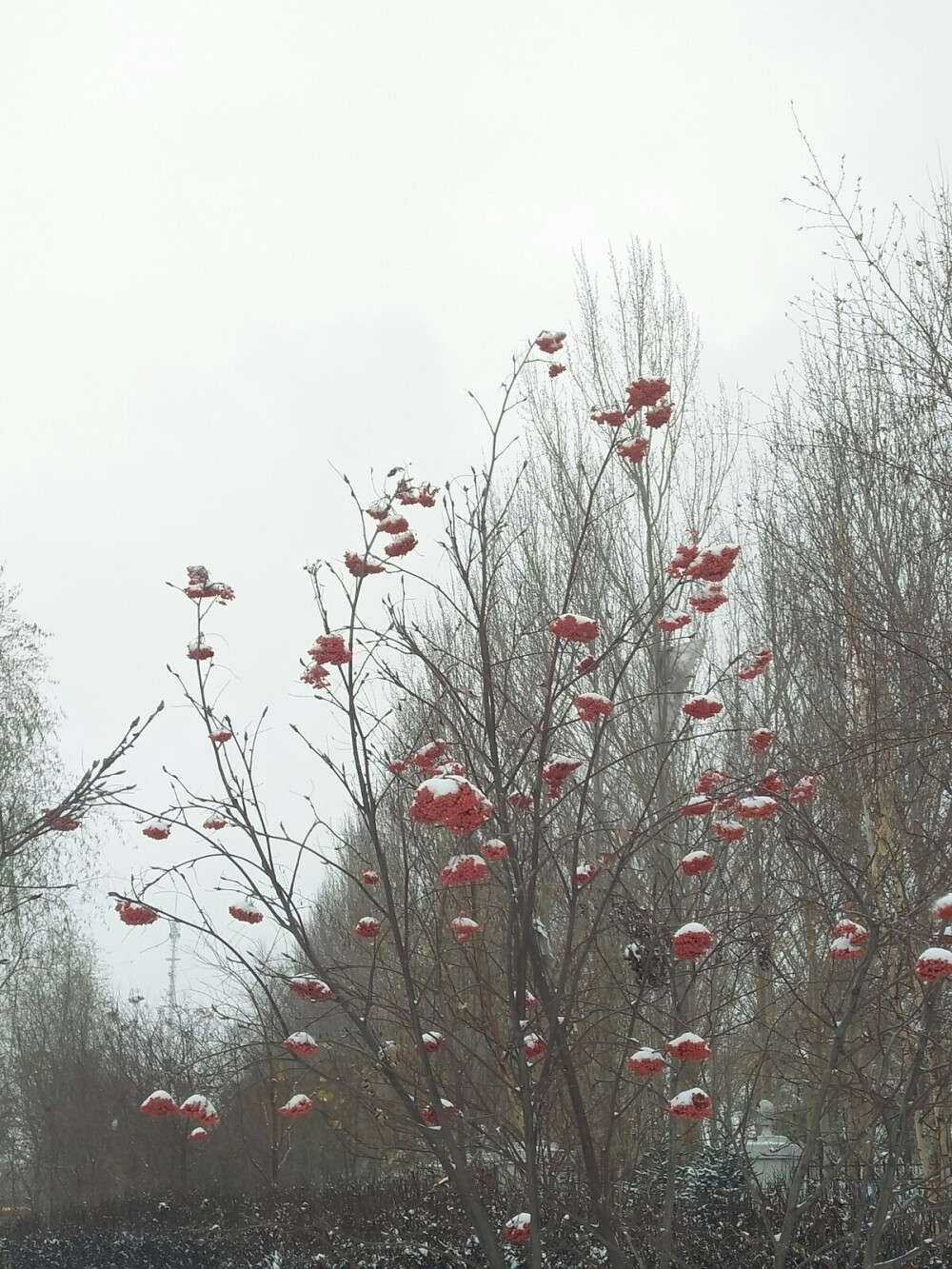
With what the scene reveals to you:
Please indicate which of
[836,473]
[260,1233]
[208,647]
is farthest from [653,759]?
[208,647]

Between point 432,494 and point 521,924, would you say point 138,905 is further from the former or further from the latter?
point 432,494

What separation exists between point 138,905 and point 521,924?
1452 millimetres

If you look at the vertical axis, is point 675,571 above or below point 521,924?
above

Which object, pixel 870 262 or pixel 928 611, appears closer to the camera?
pixel 870 262

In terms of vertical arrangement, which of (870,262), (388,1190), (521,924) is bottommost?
(388,1190)

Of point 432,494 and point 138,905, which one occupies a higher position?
point 432,494

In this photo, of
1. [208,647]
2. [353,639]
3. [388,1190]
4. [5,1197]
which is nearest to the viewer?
[353,639]

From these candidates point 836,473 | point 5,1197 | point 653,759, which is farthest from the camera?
point 5,1197

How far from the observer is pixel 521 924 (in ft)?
11.8

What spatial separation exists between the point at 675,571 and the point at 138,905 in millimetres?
2187

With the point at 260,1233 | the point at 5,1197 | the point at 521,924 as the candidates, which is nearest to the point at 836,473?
the point at 521,924

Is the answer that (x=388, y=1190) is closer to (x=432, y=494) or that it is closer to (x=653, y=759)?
(x=653, y=759)

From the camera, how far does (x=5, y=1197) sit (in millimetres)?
23859

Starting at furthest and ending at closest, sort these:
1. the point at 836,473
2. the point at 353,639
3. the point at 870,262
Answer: the point at 836,473 < the point at 870,262 < the point at 353,639
